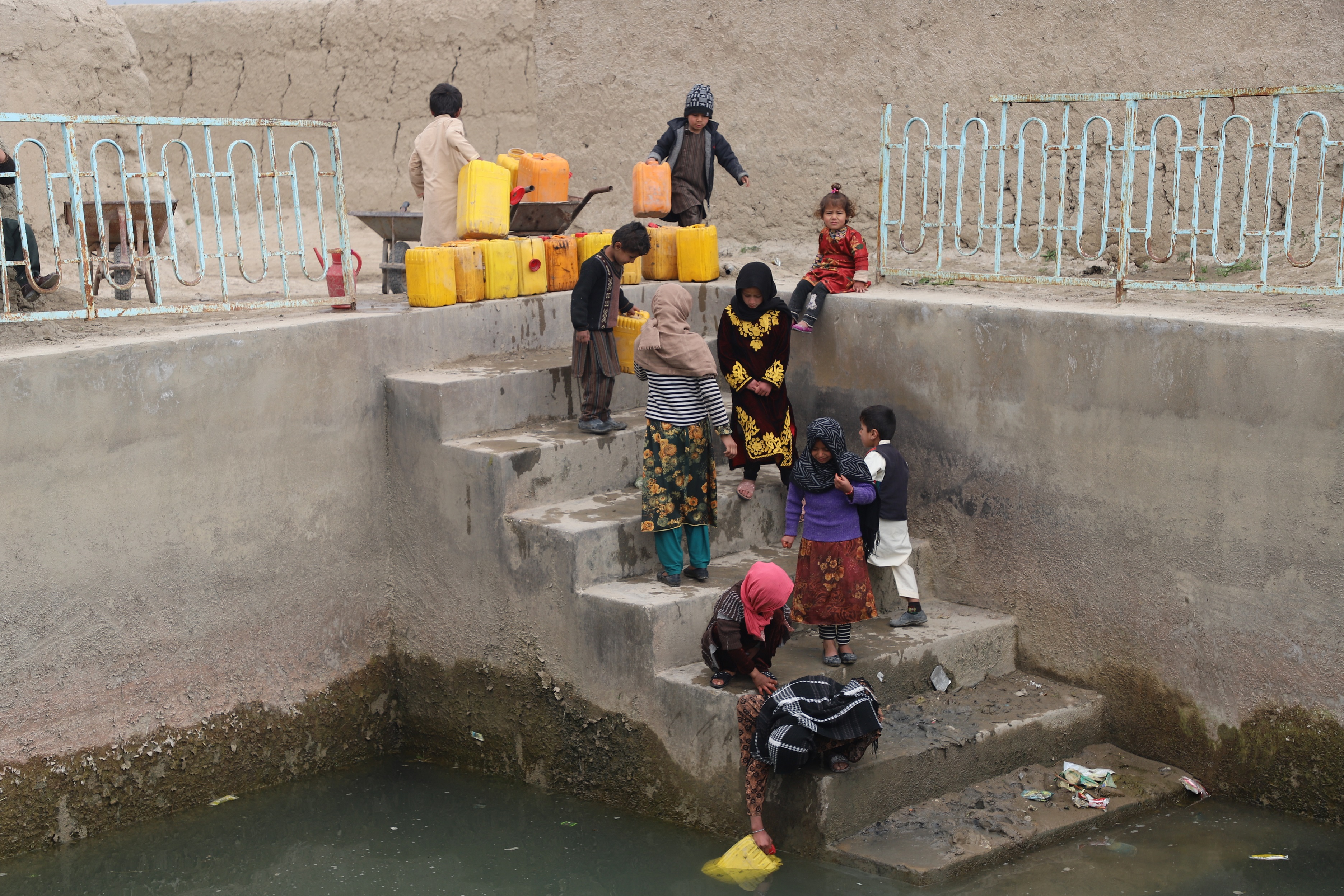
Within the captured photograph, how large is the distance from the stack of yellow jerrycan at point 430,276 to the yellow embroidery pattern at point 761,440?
1.78 meters

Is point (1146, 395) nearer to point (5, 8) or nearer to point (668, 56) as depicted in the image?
point (668, 56)

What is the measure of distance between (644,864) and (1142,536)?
2.71m

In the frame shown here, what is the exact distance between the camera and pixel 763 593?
18.0ft

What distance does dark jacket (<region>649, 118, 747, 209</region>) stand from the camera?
841cm

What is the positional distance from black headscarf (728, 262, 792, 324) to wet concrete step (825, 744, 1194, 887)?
2498 mm

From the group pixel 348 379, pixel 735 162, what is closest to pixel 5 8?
pixel 348 379

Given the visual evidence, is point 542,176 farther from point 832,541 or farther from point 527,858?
point 527,858

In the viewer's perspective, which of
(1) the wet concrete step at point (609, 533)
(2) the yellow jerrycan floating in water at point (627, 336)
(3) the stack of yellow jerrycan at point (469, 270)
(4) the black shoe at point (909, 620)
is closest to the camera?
(1) the wet concrete step at point (609, 533)

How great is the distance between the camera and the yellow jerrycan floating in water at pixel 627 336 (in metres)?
7.06

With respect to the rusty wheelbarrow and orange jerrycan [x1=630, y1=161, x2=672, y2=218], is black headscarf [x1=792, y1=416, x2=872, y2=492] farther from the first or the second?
the rusty wheelbarrow

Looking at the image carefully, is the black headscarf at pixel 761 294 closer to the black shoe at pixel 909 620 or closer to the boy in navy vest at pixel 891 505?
the boy in navy vest at pixel 891 505

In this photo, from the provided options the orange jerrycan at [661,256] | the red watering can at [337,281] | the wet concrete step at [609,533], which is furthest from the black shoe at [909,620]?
the red watering can at [337,281]

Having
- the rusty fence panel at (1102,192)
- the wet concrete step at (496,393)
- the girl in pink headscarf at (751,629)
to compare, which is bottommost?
the girl in pink headscarf at (751,629)

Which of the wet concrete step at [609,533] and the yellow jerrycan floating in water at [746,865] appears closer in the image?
the yellow jerrycan floating in water at [746,865]
